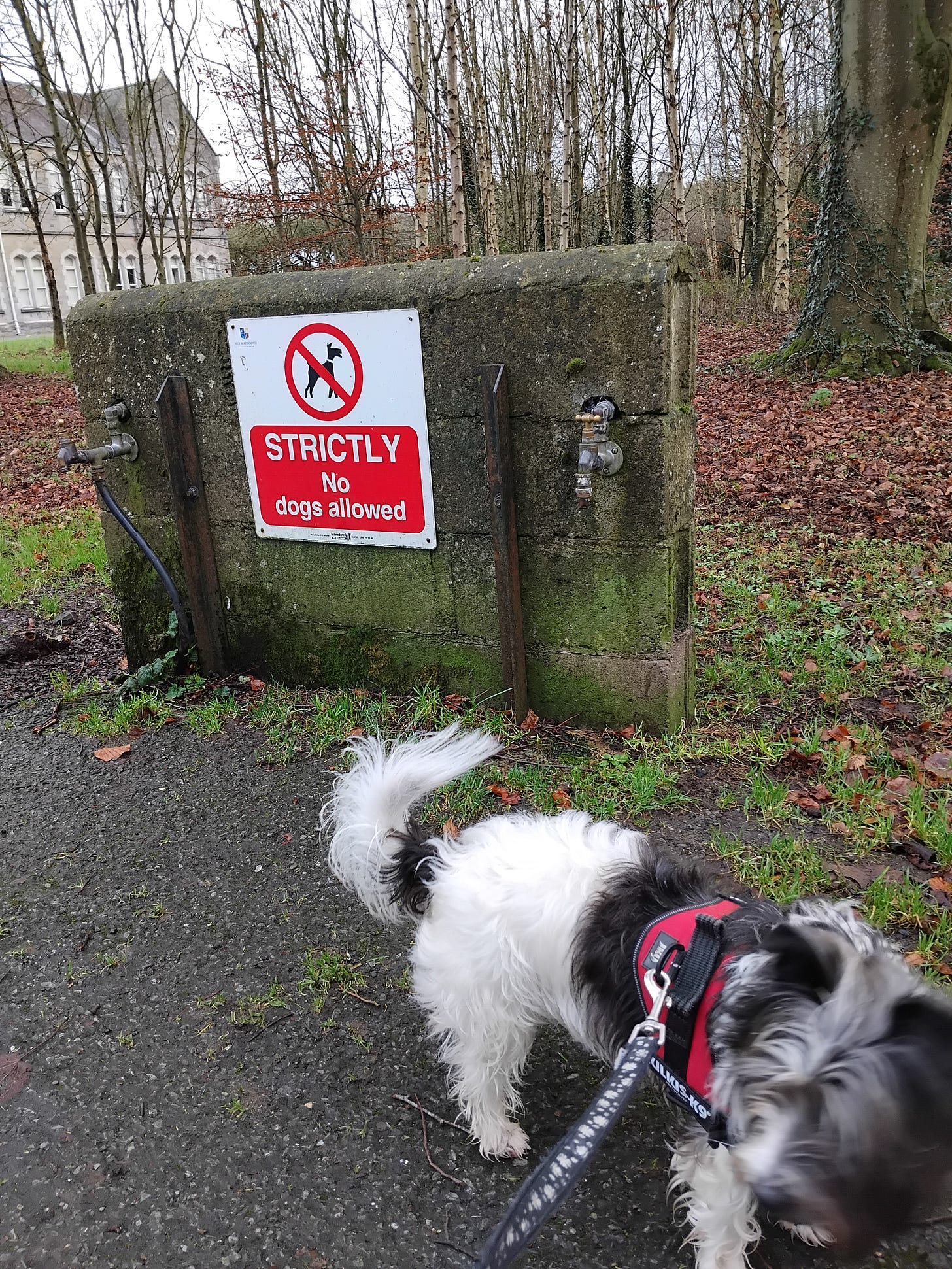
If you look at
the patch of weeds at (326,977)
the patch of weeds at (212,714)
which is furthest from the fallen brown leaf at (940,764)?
the patch of weeds at (212,714)

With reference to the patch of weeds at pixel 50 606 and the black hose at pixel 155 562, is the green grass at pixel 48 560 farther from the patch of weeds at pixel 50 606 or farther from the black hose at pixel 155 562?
the black hose at pixel 155 562

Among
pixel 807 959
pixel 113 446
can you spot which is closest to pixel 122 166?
pixel 113 446

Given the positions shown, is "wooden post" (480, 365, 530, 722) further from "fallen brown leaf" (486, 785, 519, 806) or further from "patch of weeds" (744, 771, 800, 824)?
"patch of weeds" (744, 771, 800, 824)

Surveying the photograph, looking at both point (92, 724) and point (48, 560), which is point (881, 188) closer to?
point (48, 560)

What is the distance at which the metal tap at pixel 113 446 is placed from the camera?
459 cm

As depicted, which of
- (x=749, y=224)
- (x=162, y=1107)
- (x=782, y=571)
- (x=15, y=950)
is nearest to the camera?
(x=162, y=1107)

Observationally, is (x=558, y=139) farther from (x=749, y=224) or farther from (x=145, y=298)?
(x=145, y=298)

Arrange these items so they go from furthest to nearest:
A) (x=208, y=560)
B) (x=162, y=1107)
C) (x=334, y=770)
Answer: (x=208, y=560) < (x=334, y=770) < (x=162, y=1107)

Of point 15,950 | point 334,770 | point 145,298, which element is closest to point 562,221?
point 145,298

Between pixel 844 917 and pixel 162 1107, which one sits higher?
pixel 844 917

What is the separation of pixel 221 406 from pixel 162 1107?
3382 millimetres

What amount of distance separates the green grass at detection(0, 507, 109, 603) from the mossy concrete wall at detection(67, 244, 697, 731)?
2.52m

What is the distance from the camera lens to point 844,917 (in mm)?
1616

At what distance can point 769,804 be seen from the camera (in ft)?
11.3
